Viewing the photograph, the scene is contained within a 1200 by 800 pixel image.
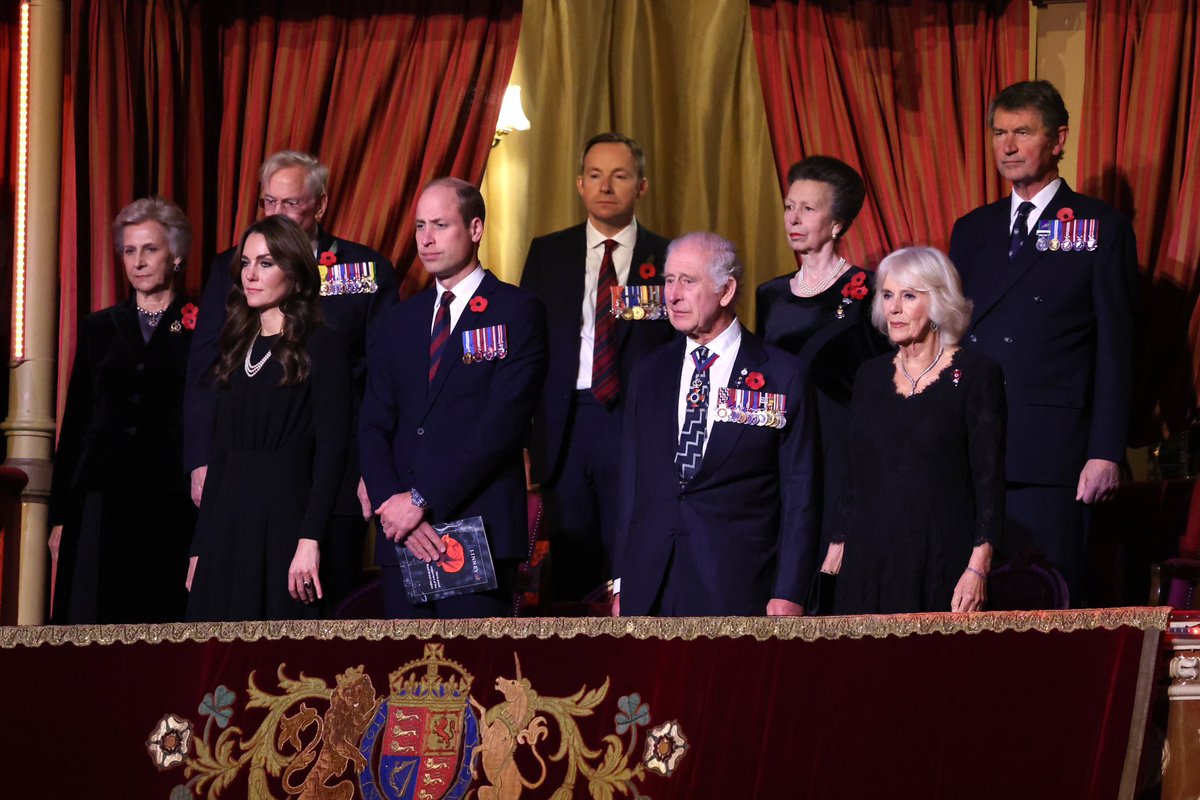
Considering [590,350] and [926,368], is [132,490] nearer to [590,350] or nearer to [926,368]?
[590,350]

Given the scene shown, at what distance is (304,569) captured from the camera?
4262mm

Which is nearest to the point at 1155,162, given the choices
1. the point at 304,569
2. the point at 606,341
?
the point at 606,341

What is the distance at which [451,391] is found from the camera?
4484 mm

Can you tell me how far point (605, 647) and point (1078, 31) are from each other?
159 inches

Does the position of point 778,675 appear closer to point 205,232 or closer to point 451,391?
point 451,391

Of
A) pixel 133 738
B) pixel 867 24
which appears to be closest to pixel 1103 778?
pixel 133 738

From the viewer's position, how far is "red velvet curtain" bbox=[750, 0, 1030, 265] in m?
6.32

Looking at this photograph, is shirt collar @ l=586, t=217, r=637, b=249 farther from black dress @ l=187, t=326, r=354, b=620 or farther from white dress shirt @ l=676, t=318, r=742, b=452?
black dress @ l=187, t=326, r=354, b=620

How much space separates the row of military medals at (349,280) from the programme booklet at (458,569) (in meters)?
1.24

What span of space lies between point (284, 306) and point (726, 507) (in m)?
1.31

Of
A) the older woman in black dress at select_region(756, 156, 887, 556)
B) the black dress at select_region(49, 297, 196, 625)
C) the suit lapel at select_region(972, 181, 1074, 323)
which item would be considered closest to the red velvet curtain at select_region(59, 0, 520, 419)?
the black dress at select_region(49, 297, 196, 625)

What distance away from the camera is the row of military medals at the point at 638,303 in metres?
5.38

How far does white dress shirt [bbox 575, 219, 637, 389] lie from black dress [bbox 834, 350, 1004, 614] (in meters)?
1.41

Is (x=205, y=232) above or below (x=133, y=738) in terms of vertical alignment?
above
